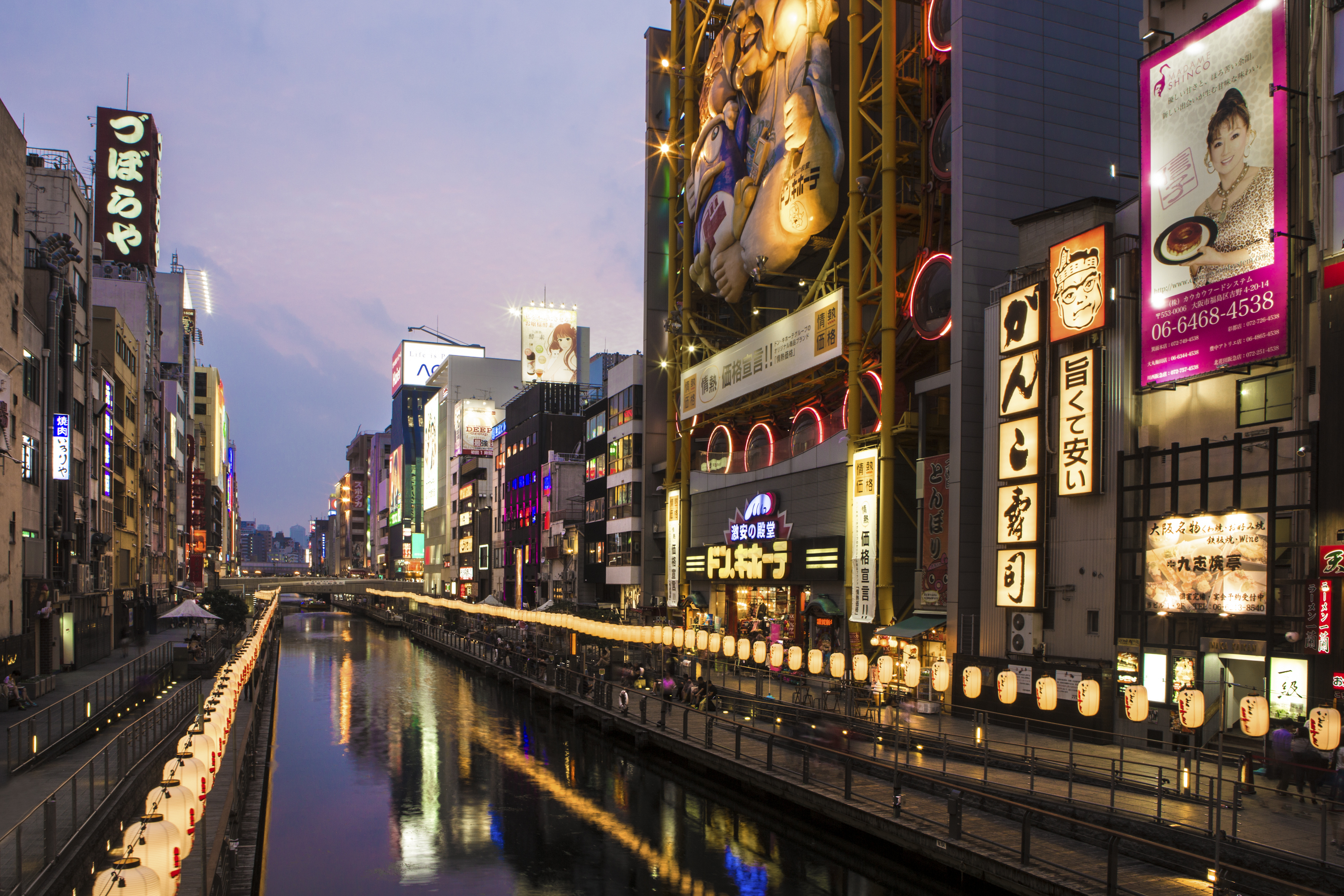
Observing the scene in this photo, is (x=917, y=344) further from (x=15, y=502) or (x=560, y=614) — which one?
(x=15, y=502)

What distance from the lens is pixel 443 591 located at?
161625 mm

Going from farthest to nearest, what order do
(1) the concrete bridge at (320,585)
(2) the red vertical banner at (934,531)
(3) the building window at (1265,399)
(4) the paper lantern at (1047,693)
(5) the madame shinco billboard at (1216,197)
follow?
(1) the concrete bridge at (320,585) → (2) the red vertical banner at (934,531) → (4) the paper lantern at (1047,693) → (3) the building window at (1265,399) → (5) the madame shinco billboard at (1216,197)

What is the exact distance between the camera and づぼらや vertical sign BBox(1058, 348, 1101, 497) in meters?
30.8

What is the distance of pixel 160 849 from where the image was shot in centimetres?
1355

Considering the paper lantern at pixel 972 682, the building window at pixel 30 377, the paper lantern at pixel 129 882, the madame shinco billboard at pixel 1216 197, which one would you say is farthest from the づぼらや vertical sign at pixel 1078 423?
the building window at pixel 30 377

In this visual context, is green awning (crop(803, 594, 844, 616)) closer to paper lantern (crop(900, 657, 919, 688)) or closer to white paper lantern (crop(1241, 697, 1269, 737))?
paper lantern (crop(900, 657, 919, 688))

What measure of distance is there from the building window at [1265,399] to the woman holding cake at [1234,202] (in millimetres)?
2842

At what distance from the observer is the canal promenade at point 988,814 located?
1833 centimetres

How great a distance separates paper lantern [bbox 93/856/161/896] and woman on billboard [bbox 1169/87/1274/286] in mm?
27112

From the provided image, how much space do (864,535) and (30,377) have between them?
3635 centimetres

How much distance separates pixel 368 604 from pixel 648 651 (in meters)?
118

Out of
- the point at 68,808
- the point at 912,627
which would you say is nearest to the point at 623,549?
the point at 912,627

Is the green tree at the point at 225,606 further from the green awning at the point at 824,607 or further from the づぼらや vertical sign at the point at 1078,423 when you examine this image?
the づぼらや vertical sign at the point at 1078,423

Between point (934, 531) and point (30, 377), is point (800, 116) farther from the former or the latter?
point (30, 377)
